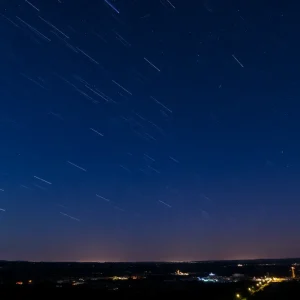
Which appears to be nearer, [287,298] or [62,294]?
[287,298]

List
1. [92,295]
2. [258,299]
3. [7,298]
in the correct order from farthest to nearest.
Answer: [92,295] → [7,298] → [258,299]

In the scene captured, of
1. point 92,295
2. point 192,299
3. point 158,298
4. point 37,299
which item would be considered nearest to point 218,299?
→ point 192,299

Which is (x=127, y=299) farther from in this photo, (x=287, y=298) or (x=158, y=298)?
(x=287, y=298)

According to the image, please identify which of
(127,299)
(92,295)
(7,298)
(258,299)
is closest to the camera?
(258,299)

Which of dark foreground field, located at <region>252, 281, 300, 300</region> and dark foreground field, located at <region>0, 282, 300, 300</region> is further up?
dark foreground field, located at <region>252, 281, 300, 300</region>

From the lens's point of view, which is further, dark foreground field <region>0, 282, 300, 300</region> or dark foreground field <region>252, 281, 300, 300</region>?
dark foreground field <region>0, 282, 300, 300</region>

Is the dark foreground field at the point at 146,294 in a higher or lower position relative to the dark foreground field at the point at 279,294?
lower

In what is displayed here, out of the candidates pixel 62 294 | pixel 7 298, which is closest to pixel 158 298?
pixel 62 294

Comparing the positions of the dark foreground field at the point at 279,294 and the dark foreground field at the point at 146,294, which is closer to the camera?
the dark foreground field at the point at 279,294

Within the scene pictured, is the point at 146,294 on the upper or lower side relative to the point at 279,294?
lower

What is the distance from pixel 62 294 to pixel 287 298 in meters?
33.8

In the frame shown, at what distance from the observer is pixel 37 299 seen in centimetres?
5094

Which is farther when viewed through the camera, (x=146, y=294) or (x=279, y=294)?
(x=146, y=294)

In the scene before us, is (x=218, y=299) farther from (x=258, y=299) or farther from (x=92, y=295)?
(x=92, y=295)
